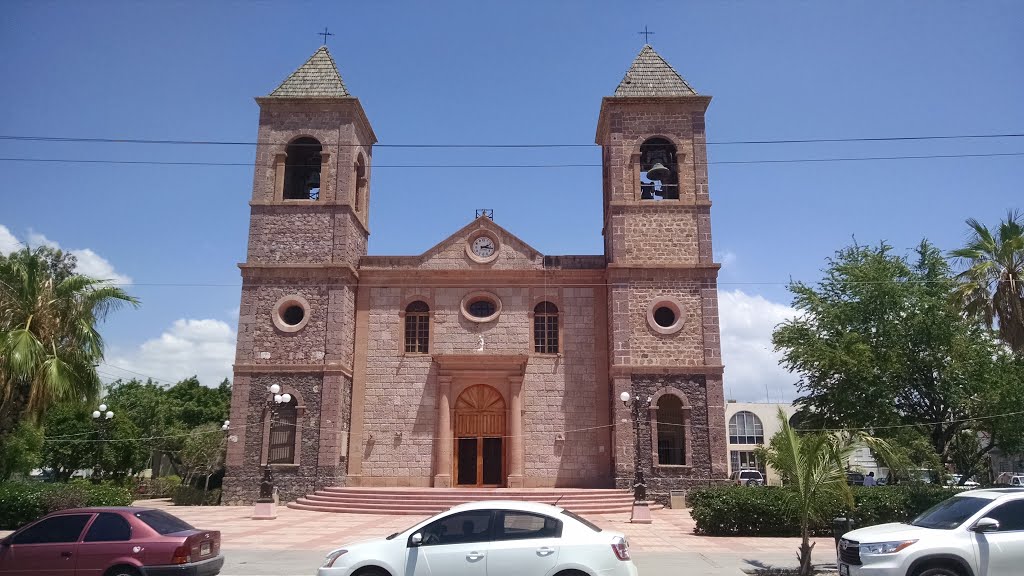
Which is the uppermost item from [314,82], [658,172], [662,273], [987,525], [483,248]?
[314,82]

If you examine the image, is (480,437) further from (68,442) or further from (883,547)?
(68,442)

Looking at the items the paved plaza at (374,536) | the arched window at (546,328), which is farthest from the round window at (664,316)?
the paved plaza at (374,536)

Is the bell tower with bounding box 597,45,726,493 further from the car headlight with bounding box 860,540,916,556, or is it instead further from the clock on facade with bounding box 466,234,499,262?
the car headlight with bounding box 860,540,916,556

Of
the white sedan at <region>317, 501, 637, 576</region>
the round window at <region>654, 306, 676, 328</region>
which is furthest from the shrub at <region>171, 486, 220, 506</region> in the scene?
the white sedan at <region>317, 501, 637, 576</region>

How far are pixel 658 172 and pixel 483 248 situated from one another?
23.1 feet

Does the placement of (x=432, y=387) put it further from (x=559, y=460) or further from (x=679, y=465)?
(x=679, y=465)

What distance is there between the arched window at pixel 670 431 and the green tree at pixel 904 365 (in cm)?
452

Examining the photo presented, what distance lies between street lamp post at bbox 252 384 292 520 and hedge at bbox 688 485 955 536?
474 inches

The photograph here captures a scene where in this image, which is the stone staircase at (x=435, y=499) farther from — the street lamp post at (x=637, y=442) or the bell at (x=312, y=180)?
the bell at (x=312, y=180)

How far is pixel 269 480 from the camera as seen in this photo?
2277cm

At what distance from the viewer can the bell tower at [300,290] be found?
24078 mm

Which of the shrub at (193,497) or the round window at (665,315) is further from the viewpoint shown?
the shrub at (193,497)

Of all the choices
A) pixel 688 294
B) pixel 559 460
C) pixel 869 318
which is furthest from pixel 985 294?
pixel 559 460

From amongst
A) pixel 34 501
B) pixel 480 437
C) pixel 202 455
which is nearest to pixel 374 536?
pixel 34 501
